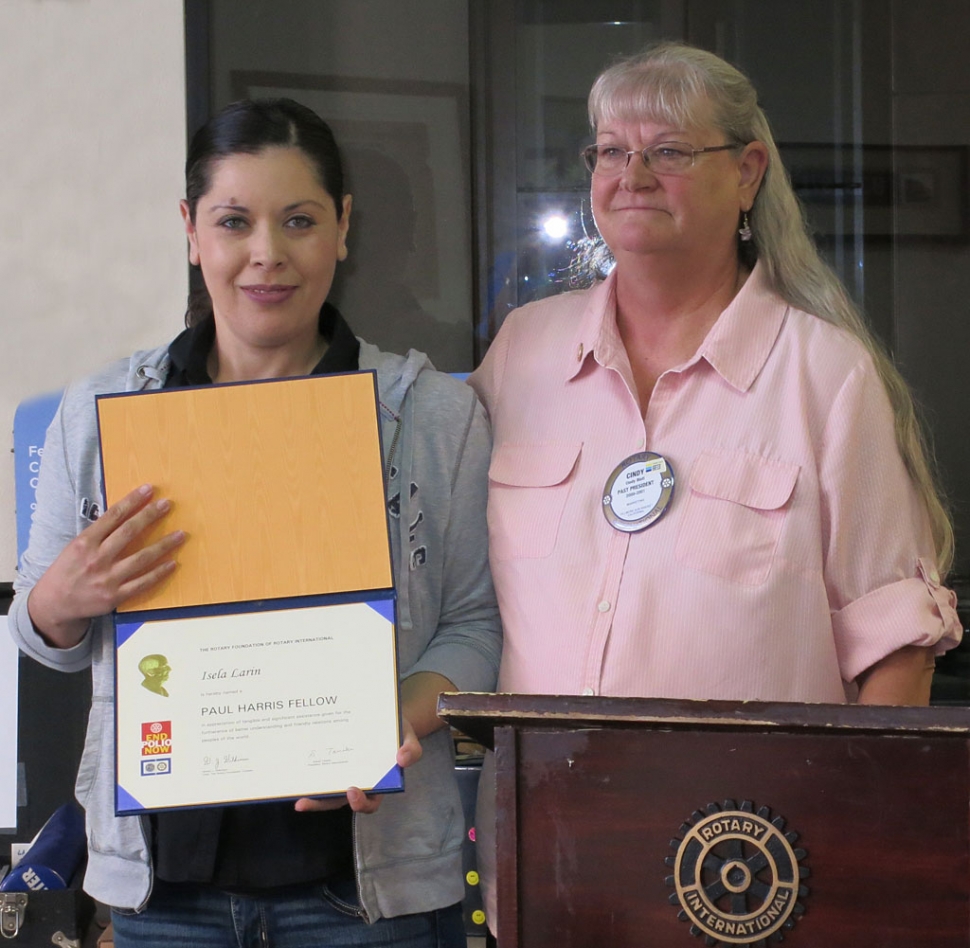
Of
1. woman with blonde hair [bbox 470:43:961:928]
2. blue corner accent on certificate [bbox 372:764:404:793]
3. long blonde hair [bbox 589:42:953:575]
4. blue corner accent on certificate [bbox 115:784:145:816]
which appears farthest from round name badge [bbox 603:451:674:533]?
blue corner accent on certificate [bbox 115:784:145:816]

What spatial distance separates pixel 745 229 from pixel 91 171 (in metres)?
1.66

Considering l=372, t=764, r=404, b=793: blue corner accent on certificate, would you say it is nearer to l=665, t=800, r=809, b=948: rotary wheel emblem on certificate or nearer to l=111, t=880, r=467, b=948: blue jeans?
l=111, t=880, r=467, b=948: blue jeans

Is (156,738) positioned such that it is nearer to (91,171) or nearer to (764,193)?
(764,193)

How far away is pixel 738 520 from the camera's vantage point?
152cm

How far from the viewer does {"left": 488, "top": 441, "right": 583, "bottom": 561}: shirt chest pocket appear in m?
1.58

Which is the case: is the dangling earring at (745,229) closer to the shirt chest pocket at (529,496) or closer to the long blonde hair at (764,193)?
the long blonde hair at (764,193)

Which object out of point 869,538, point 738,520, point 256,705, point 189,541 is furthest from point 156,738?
point 869,538

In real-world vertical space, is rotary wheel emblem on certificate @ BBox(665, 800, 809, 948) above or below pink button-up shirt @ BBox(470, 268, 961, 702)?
below

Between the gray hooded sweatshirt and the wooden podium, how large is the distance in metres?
0.42

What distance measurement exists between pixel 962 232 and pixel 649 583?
1.81 m

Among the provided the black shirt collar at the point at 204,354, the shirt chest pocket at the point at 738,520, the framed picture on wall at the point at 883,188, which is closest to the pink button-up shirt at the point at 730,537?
the shirt chest pocket at the point at 738,520

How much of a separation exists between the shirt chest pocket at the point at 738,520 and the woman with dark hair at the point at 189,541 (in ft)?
0.97

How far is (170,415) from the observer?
1.37 meters

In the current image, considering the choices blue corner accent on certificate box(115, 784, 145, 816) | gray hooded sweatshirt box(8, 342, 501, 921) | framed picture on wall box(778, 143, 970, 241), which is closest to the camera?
blue corner accent on certificate box(115, 784, 145, 816)
